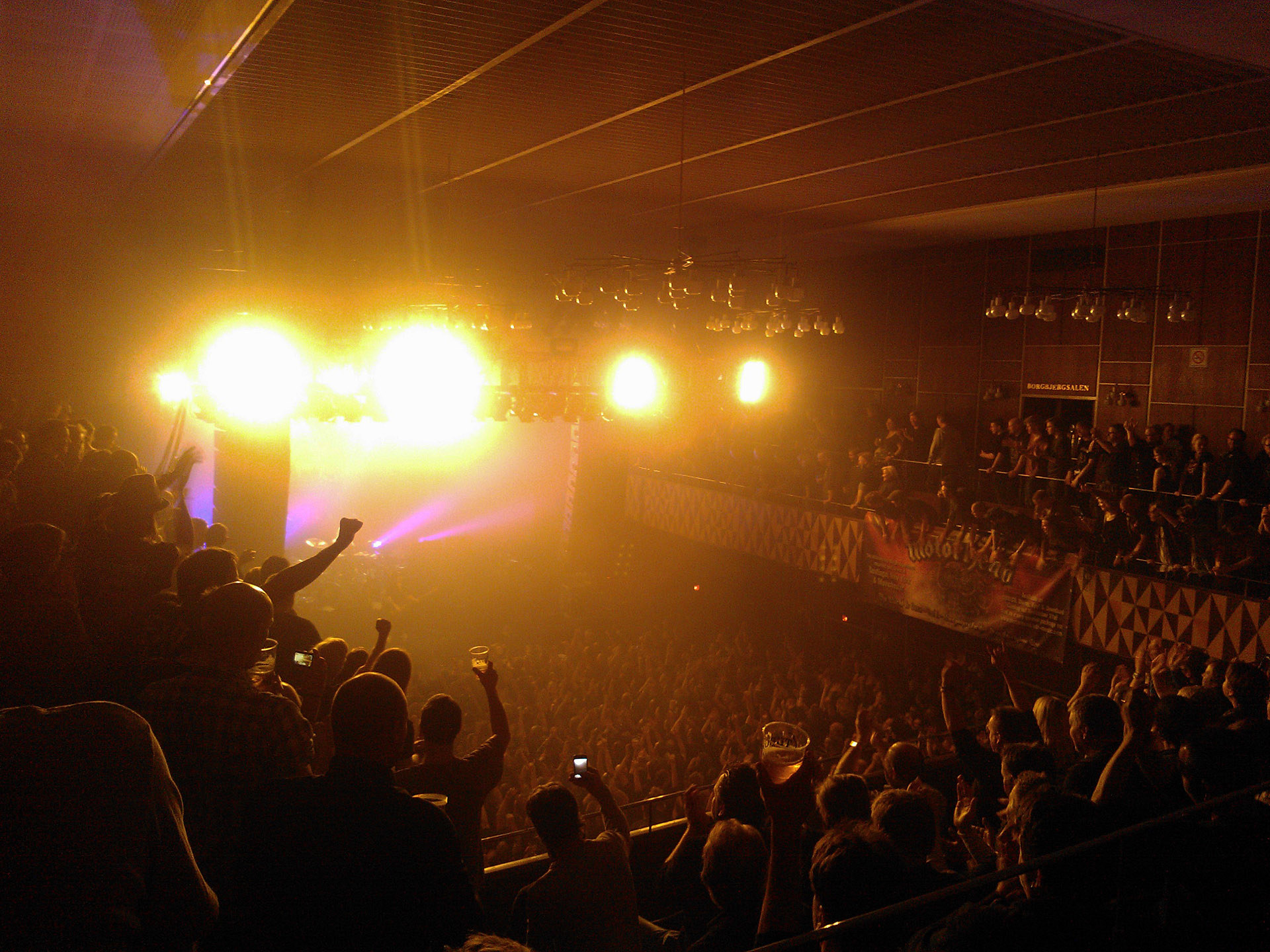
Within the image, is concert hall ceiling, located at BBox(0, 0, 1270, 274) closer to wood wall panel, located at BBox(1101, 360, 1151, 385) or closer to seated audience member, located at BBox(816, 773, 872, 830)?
wood wall panel, located at BBox(1101, 360, 1151, 385)

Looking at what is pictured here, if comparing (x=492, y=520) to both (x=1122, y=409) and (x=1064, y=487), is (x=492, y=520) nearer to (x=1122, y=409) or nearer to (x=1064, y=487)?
(x=1064, y=487)

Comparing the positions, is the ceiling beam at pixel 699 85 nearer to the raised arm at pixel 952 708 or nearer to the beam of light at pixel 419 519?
the raised arm at pixel 952 708

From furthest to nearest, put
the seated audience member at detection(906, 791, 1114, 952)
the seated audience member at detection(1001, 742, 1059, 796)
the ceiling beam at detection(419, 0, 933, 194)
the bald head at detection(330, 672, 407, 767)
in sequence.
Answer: the ceiling beam at detection(419, 0, 933, 194) < the seated audience member at detection(1001, 742, 1059, 796) < the seated audience member at detection(906, 791, 1114, 952) < the bald head at detection(330, 672, 407, 767)

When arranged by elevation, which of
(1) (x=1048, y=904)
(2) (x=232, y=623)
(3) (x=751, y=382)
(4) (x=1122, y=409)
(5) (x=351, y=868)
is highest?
(3) (x=751, y=382)

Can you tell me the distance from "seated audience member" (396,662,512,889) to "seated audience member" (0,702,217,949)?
1610 millimetres

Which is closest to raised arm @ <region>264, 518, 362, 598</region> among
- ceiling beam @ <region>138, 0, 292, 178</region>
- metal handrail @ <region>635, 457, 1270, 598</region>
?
ceiling beam @ <region>138, 0, 292, 178</region>

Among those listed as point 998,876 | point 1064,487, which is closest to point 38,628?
point 998,876

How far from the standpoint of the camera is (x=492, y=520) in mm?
21031

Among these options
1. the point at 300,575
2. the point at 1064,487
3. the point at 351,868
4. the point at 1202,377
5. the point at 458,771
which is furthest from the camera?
the point at 1202,377

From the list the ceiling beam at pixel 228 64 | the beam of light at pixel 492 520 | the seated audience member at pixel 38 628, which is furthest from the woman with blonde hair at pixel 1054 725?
the beam of light at pixel 492 520

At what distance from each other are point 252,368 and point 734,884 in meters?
6.98

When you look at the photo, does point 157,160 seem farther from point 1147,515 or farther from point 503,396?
point 1147,515

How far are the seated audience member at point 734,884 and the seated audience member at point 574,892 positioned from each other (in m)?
0.24

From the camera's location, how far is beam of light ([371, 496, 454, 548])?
2180 cm
